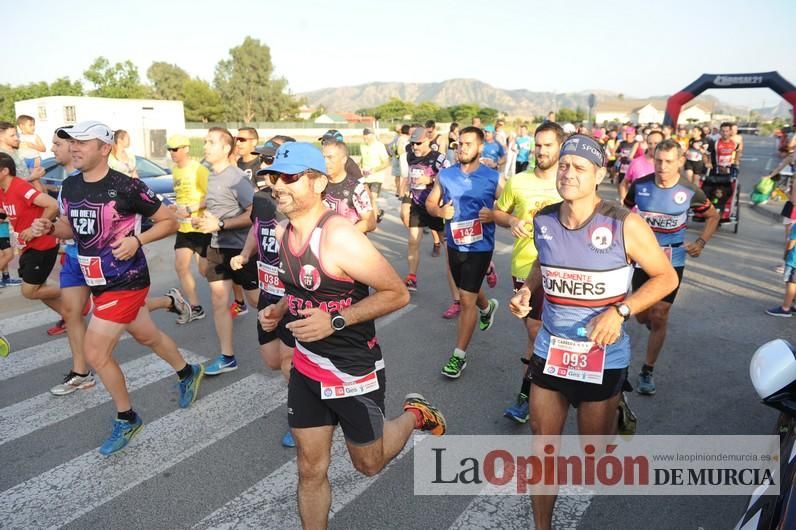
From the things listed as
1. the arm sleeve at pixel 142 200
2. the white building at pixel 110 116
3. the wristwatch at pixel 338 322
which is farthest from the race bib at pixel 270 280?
the white building at pixel 110 116

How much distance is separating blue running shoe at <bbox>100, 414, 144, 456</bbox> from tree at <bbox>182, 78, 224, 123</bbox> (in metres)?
96.4

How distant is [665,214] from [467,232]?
175 centimetres

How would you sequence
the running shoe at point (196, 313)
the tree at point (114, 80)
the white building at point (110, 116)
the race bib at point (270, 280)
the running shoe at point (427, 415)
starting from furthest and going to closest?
the tree at point (114, 80) < the white building at point (110, 116) < the running shoe at point (196, 313) < the race bib at point (270, 280) < the running shoe at point (427, 415)

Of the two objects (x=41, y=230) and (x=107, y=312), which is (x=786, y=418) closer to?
(x=107, y=312)

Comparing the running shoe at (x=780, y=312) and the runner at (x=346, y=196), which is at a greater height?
the runner at (x=346, y=196)

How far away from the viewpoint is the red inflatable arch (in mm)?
16828

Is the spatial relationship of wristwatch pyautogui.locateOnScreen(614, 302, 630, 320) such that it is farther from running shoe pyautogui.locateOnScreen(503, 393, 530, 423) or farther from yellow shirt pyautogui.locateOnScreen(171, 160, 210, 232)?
yellow shirt pyautogui.locateOnScreen(171, 160, 210, 232)

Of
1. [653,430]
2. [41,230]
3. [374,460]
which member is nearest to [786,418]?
[653,430]

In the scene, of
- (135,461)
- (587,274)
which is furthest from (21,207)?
(587,274)

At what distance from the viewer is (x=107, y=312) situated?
4.01 metres

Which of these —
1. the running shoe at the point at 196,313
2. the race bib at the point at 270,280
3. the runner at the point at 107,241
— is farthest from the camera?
the running shoe at the point at 196,313

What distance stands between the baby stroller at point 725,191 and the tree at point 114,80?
258 ft

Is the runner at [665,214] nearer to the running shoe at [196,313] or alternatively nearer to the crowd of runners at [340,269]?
the crowd of runners at [340,269]

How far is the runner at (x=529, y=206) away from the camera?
433 cm
